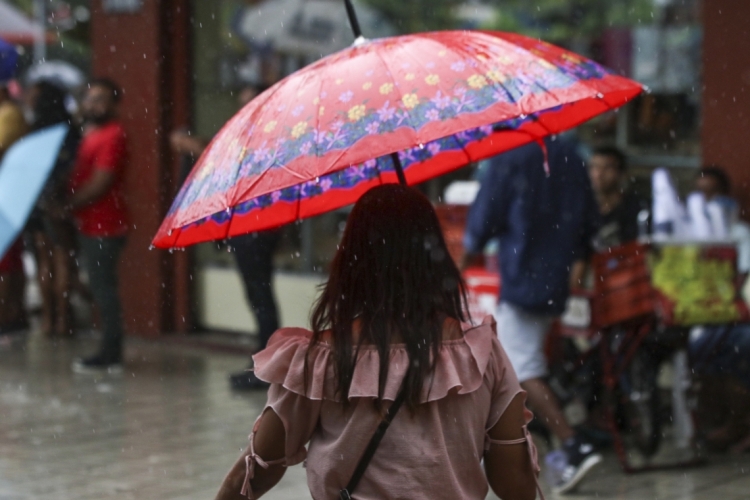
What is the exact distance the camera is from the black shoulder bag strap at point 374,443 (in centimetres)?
266

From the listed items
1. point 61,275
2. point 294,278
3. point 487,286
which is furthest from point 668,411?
point 61,275

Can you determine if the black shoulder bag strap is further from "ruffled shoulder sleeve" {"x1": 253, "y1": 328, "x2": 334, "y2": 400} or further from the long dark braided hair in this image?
"ruffled shoulder sleeve" {"x1": 253, "y1": 328, "x2": 334, "y2": 400}

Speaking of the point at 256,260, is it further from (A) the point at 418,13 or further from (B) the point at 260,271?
(A) the point at 418,13

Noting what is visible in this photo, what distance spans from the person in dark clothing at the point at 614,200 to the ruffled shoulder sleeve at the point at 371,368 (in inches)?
173

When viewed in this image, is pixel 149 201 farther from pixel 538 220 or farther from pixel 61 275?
pixel 538 220

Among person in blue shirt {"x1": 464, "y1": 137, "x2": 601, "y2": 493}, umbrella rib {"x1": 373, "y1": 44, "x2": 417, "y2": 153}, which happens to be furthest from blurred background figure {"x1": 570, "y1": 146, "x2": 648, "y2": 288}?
umbrella rib {"x1": 373, "y1": 44, "x2": 417, "y2": 153}

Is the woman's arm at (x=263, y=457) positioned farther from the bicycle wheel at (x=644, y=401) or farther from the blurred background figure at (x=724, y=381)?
the blurred background figure at (x=724, y=381)

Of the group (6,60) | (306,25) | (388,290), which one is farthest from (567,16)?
(388,290)

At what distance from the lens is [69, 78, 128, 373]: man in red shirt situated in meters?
8.61

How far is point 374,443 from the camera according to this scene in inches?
104

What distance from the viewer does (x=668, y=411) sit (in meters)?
6.79

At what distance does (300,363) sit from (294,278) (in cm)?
733

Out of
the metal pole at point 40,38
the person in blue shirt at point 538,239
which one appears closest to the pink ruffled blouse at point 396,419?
the person in blue shirt at point 538,239

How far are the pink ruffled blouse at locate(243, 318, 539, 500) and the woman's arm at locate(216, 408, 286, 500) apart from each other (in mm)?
21
